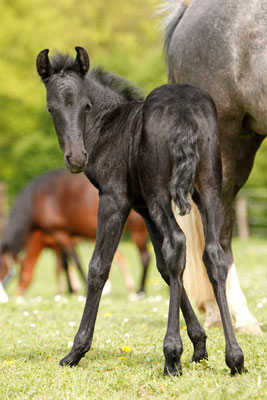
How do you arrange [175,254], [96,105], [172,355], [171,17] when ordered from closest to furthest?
1. [172,355]
2. [175,254]
3. [96,105]
4. [171,17]

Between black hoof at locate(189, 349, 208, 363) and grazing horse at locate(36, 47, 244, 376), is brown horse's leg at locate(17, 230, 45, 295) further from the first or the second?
black hoof at locate(189, 349, 208, 363)

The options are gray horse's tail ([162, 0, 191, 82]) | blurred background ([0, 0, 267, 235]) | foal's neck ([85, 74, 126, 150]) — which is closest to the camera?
foal's neck ([85, 74, 126, 150])

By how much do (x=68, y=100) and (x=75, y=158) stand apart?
0.42 m

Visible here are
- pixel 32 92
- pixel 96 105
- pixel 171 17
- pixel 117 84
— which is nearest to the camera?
pixel 96 105

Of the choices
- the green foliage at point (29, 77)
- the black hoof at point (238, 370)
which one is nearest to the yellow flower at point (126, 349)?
the black hoof at point (238, 370)

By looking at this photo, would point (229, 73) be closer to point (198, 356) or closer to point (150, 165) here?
point (150, 165)

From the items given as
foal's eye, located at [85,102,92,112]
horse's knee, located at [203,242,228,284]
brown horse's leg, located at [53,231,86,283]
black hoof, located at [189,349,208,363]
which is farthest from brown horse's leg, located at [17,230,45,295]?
horse's knee, located at [203,242,228,284]

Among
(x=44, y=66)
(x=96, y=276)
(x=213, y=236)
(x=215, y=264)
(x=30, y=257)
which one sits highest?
(x=44, y=66)

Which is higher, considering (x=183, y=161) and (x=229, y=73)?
(x=229, y=73)

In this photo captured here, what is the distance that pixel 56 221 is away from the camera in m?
11.5

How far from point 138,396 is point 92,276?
1004mm

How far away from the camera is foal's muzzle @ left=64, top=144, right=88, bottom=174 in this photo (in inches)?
148

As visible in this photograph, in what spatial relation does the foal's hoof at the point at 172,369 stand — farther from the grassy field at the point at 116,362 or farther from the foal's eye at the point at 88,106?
the foal's eye at the point at 88,106

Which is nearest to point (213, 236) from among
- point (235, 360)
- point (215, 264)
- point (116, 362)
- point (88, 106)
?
point (215, 264)
